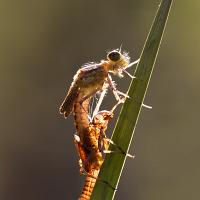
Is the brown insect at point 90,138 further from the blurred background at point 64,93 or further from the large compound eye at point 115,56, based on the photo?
the blurred background at point 64,93

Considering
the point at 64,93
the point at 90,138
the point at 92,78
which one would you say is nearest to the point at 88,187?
the point at 90,138

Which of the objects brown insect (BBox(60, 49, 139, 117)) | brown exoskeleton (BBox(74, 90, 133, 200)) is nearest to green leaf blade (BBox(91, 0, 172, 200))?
brown exoskeleton (BBox(74, 90, 133, 200))

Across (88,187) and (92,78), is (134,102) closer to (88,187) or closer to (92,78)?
(88,187)

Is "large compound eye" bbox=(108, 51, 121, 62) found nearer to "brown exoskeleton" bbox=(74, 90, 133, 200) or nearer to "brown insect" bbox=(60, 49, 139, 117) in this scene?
"brown insect" bbox=(60, 49, 139, 117)

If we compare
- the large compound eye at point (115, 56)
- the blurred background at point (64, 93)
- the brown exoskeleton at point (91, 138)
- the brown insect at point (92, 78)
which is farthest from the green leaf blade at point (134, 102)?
the blurred background at point (64, 93)

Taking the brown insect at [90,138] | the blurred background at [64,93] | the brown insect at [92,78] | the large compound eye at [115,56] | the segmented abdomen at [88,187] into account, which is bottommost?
the segmented abdomen at [88,187]

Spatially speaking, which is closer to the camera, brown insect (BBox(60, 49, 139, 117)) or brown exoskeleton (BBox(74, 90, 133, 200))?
brown exoskeleton (BBox(74, 90, 133, 200))
